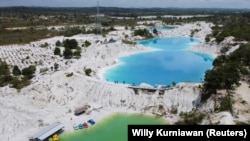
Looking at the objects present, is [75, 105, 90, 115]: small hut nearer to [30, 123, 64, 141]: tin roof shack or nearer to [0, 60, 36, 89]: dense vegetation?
[30, 123, 64, 141]: tin roof shack

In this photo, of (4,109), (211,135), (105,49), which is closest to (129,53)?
(105,49)

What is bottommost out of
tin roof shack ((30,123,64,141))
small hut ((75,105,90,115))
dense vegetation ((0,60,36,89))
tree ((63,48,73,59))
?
tin roof shack ((30,123,64,141))

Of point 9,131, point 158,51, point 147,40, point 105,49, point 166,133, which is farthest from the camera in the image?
Result: point 147,40

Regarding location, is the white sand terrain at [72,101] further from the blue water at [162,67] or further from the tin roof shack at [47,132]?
the blue water at [162,67]

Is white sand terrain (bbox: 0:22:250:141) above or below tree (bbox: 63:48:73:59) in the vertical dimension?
below

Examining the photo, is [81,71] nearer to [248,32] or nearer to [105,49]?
[105,49]

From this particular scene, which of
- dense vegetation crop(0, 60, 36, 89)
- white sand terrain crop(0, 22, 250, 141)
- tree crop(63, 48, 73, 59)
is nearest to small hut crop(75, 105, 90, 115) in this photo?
white sand terrain crop(0, 22, 250, 141)
